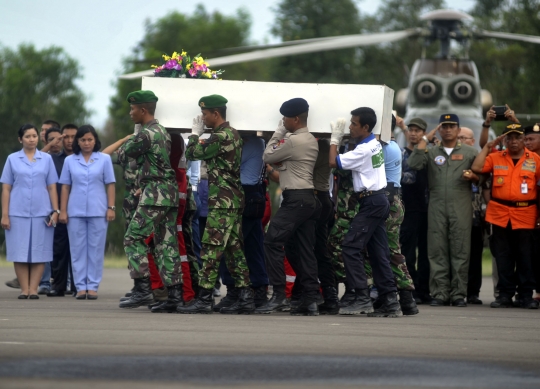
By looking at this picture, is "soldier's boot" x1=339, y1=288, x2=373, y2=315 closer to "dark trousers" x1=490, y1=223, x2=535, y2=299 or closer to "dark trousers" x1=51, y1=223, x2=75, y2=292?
"dark trousers" x1=490, y1=223, x2=535, y2=299

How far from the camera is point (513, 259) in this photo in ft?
39.7

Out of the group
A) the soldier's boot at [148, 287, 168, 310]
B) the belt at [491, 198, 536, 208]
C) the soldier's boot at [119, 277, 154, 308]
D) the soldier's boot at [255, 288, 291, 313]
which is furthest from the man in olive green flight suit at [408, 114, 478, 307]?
the soldier's boot at [119, 277, 154, 308]

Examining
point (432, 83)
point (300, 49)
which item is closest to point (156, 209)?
point (300, 49)

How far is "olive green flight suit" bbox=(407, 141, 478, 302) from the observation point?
12.1 metres

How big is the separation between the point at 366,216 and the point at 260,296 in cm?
141

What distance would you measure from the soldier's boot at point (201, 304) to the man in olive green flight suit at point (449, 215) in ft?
10.9

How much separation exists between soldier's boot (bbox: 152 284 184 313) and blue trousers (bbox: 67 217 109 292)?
239 cm

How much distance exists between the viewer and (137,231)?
32.4 feet

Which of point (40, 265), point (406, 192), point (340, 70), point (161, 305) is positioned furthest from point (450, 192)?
point (340, 70)

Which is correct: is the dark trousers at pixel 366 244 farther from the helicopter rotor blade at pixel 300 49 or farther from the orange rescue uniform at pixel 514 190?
the helicopter rotor blade at pixel 300 49

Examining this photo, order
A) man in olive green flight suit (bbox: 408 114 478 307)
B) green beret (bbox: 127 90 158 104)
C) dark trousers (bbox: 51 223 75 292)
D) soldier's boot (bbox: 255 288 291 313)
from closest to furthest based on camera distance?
green beret (bbox: 127 90 158 104) < soldier's boot (bbox: 255 288 291 313) < man in olive green flight suit (bbox: 408 114 478 307) < dark trousers (bbox: 51 223 75 292)

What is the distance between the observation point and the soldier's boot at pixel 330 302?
10297mm

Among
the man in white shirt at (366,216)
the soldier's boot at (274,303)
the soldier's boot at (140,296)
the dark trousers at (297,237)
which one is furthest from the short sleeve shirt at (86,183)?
the man in white shirt at (366,216)

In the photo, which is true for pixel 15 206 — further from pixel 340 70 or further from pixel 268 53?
pixel 340 70
